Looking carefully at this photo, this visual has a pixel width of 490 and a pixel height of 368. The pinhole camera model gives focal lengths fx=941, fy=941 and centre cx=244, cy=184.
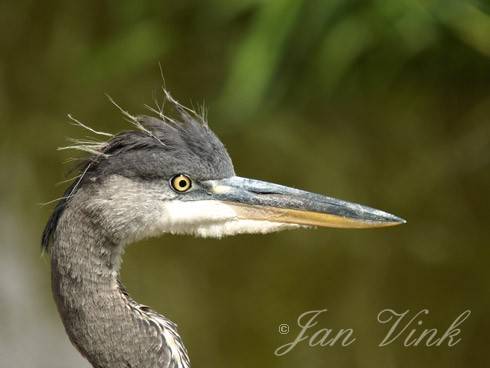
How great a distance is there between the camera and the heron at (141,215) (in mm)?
2570

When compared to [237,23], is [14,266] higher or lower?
lower

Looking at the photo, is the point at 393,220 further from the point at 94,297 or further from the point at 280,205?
the point at 94,297

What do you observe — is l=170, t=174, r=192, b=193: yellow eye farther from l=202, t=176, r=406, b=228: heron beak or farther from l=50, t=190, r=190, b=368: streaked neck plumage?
l=50, t=190, r=190, b=368: streaked neck plumage

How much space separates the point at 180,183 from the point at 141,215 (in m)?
0.16

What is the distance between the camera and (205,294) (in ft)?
16.8

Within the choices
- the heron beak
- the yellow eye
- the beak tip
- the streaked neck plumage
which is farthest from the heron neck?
the beak tip

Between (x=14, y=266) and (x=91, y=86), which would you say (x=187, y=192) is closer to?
(x=14, y=266)

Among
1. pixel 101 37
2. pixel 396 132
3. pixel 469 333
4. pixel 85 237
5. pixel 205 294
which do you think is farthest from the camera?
pixel 101 37

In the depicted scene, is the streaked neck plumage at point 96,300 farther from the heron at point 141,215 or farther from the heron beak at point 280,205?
the heron beak at point 280,205

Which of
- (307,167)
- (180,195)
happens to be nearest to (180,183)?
(180,195)

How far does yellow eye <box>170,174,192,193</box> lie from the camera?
2.73m

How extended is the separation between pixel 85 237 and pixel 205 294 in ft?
Result: 8.53

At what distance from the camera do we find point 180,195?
2.75 m

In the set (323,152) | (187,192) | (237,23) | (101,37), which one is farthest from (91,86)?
(187,192)
